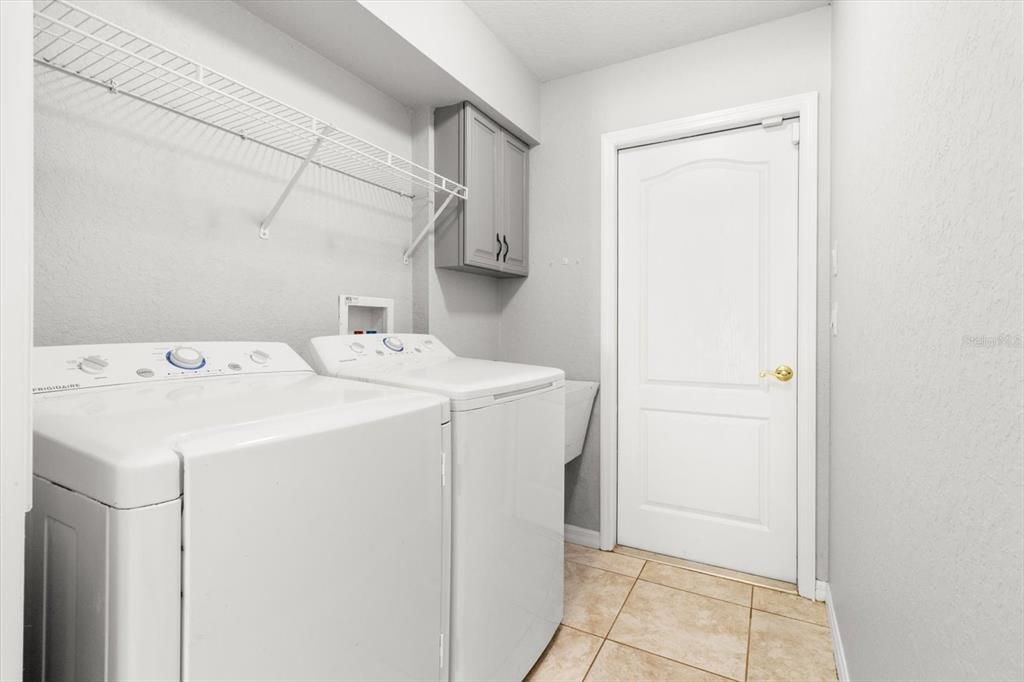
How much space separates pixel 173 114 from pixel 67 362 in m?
0.81

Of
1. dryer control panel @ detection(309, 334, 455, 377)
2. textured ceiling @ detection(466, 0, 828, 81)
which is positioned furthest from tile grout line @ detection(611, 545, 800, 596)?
textured ceiling @ detection(466, 0, 828, 81)

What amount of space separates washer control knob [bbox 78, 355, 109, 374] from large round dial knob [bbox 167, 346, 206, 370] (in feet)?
0.43

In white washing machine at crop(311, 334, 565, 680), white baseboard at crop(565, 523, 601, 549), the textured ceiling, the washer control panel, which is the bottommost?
white baseboard at crop(565, 523, 601, 549)

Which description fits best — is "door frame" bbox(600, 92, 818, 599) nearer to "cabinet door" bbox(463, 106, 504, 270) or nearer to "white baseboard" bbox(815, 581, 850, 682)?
"white baseboard" bbox(815, 581, 850, 682)

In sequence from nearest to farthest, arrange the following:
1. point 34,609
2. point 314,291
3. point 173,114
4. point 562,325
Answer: point 34,609 < point 173,114 < point 314,291 < point 562,325

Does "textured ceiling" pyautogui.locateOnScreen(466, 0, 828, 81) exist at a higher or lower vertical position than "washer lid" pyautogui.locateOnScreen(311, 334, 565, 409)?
higher

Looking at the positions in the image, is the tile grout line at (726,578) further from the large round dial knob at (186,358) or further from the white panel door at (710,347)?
the large round dial knob at (186,358)

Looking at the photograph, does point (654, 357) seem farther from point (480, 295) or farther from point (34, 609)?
point (34, 609)

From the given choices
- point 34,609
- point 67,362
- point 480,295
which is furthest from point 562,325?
point 34,609

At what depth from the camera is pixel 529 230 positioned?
273cm

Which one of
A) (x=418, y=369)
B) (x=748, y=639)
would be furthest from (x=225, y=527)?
(x=748, y=639)

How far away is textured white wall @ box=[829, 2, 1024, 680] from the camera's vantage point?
49cm

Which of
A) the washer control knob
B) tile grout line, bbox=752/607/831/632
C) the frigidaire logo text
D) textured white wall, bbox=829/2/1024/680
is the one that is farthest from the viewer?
tile grout line, bbox=752/607/831/632

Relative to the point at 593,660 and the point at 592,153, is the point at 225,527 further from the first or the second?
the point at 592,153
